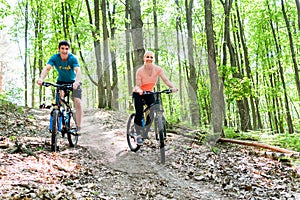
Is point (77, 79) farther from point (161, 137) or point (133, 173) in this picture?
point (133, 173)

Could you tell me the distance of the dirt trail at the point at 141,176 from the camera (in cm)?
460

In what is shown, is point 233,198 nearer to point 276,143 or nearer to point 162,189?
point 162,189

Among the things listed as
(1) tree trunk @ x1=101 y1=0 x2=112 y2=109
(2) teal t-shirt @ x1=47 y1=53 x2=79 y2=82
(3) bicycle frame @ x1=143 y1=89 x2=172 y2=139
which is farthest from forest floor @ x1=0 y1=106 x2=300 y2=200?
(1) tree trunk @ x1=101 y1=0 x2=112 y2=109

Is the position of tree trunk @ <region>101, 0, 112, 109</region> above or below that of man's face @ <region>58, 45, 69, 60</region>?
above

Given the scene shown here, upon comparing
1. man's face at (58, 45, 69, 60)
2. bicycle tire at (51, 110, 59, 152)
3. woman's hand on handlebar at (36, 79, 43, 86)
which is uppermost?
man's face at (58, 45, 69, 60)

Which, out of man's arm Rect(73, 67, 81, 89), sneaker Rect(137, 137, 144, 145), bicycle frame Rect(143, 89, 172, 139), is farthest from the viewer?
sneaker Rect(137, 137, 144, 145)

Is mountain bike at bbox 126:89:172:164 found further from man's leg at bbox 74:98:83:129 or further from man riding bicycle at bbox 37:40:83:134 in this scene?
man riding bicycle at bbox 37:40:83:134

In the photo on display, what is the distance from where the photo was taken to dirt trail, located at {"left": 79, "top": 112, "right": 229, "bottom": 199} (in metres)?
4.60

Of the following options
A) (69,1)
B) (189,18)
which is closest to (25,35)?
(69,1)

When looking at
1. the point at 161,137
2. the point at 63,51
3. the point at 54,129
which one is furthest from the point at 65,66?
the point at 161,137

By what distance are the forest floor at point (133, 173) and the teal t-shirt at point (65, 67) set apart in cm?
152

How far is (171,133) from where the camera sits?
1020 centimetres

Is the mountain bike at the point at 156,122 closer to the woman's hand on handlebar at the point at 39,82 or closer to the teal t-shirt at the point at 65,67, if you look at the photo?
the teal t-shirt at the point at 65,67

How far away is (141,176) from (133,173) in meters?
0.19
